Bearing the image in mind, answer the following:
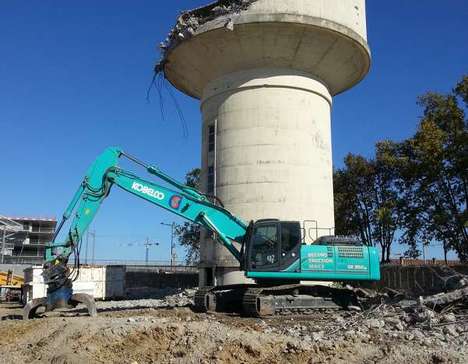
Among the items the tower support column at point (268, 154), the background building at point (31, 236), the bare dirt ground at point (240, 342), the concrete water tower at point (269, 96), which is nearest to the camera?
the bare dirt ground at point (240, 342)

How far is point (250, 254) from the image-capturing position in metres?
15.1

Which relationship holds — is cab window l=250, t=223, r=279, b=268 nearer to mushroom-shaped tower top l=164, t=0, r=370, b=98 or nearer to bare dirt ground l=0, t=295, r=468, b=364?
bare dirt ground l=0, t=295, r=468, b=364

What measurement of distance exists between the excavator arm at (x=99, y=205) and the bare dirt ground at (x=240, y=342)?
1.19 m

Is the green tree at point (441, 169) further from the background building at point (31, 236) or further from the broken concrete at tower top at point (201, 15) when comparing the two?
the background building at point (31, 236)

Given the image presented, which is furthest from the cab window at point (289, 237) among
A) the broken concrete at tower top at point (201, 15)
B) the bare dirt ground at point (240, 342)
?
the broken concrete at tower top at point (201, 15)

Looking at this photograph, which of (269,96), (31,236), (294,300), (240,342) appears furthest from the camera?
(31,236)

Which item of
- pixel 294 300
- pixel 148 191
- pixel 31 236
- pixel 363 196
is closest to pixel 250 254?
pixel 294 300

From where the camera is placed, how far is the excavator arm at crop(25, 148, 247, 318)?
1382 centimetres

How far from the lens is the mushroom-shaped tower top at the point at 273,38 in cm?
1912

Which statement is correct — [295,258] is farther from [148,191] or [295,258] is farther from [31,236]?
[31,236]

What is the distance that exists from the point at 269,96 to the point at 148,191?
694 cm

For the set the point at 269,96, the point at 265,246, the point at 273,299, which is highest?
the point at 269,96

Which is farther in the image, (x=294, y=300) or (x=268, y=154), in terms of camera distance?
(x=268, y=154)

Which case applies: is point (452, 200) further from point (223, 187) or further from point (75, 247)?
point (75, 247)
